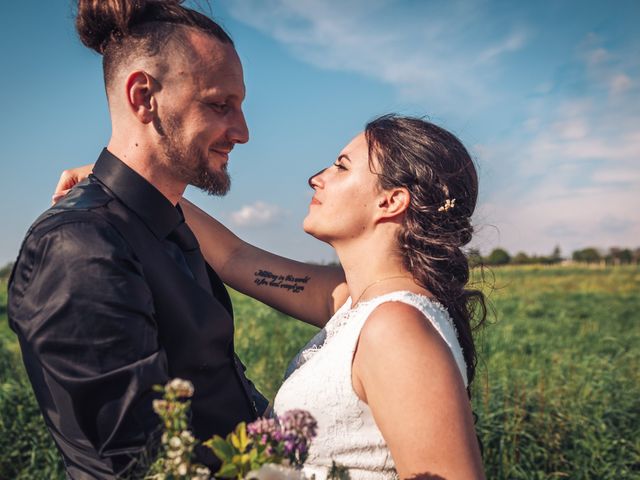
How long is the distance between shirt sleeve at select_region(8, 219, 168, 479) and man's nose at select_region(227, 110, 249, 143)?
912mm

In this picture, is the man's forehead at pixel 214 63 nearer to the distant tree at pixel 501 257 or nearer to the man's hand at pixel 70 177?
the man's hand at pixel 70 177

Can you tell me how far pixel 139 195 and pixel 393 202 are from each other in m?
1.05

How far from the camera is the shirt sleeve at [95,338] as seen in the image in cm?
186

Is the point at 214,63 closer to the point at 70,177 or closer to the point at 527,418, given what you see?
the point at 70,177

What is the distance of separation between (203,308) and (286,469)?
4.36 ft

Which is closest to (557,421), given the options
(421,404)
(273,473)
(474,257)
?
(474,257)

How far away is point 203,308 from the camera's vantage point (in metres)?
2.35

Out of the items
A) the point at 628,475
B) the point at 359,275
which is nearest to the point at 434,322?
the point at 359,275

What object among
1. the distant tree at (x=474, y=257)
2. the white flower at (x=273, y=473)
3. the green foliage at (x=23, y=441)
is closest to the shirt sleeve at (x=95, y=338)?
the white flower at (x=273, y=473)

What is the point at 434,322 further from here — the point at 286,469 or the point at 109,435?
the point at 286,469

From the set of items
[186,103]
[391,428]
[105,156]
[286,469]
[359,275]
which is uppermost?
[186,103]

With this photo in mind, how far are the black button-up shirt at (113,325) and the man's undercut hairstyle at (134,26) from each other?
21.8 inches

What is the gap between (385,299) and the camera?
7.88 feet

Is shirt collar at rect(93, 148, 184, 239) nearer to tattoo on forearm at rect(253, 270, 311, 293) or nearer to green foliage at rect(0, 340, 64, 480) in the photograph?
tattoo on forearm at rect(253, 270, 311, 293)
